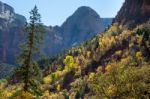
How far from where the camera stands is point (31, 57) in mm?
63188

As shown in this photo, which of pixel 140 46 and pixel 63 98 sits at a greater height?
pixel 140 46

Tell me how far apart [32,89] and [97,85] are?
20.9 metres

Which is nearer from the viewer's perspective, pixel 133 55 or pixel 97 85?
pixel 97 85

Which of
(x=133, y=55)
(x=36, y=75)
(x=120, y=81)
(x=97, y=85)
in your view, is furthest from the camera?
(x=133, y=55)

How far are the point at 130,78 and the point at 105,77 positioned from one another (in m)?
4.38

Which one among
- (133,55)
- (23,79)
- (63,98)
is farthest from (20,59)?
(133,55)

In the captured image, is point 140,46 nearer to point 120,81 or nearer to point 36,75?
point 120,81

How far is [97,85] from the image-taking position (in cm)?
8088

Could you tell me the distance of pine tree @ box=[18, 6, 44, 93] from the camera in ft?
204

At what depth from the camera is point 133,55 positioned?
18588 centimetres

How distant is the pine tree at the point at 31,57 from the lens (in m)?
62.2

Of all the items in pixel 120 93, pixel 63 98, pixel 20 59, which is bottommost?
pixel 63 98

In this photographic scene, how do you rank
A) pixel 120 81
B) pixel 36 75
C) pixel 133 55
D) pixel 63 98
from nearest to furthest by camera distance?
pixel 36 75
pixel 120 81
pixel 63 98
pixel 133 55

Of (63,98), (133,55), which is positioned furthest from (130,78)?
(133,55)
